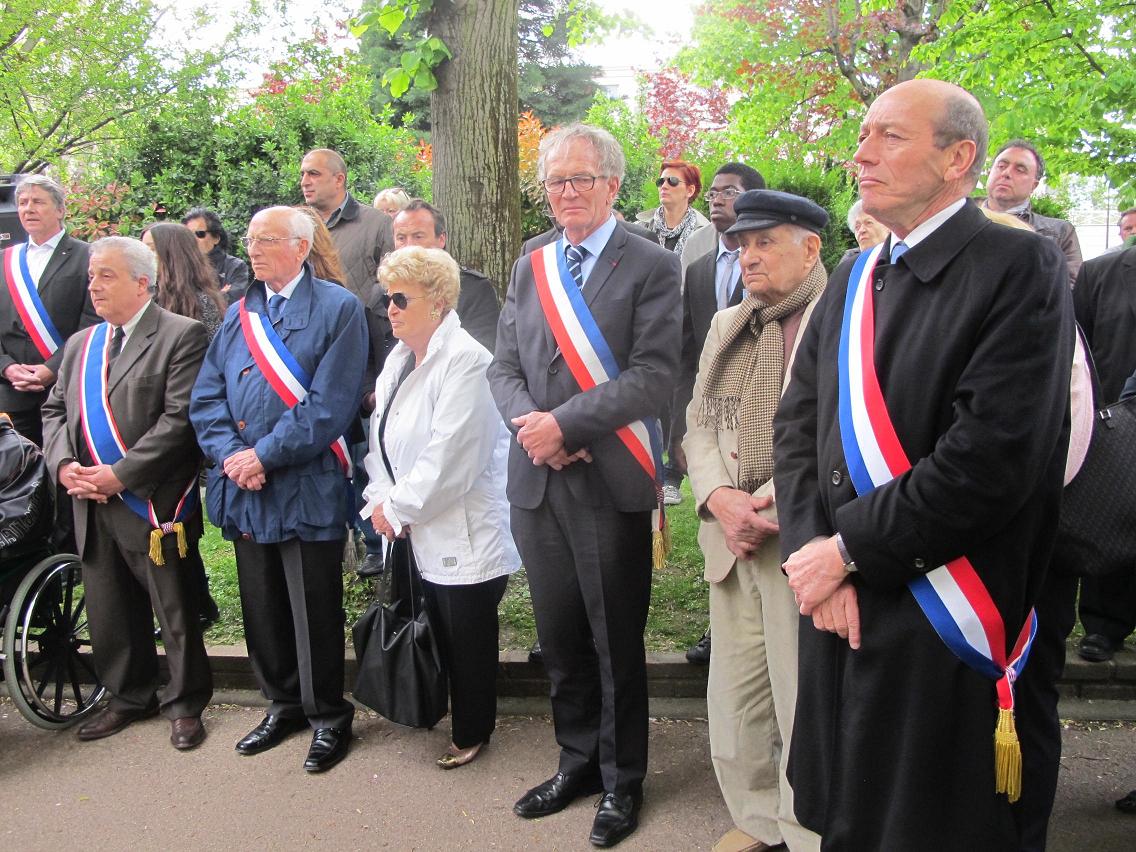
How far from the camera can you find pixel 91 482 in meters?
4.03

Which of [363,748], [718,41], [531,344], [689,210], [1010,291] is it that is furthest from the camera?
[718,41]

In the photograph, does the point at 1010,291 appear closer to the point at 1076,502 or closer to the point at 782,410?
the point at 782,410

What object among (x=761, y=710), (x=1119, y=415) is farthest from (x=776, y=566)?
(x=1119, y=415)

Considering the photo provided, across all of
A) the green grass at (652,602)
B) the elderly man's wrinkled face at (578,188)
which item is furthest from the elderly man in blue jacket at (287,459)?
the elderly man's wrinkled face at (578,188)

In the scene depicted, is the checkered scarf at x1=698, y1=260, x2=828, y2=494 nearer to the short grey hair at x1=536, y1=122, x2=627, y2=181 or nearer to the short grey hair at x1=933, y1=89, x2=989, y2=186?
the short grey hair at x1=536, y1=122, x2=627, y2=181

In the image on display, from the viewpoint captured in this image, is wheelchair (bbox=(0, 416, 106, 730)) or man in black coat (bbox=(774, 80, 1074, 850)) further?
wheelchair (bbox=(0, 416, 106, 730))

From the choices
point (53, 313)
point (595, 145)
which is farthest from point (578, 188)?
point (53, 313)

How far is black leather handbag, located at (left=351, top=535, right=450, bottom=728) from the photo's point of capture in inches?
145

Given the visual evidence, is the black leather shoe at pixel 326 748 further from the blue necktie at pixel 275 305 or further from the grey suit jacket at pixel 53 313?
the grey suit jacket at pixel 53 313

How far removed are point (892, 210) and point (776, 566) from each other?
1.17 m

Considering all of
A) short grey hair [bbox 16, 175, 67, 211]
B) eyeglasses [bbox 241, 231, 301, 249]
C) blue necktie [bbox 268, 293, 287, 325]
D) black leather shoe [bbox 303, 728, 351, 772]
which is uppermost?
short grey hair [bbox 16, 175, 67, 211]

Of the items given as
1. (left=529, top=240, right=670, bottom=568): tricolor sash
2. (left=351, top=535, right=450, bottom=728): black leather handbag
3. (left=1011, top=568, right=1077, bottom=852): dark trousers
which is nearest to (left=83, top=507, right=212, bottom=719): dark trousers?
(left=351, top=535, right=450, bottom=728): black leather handbag

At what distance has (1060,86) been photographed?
26.0 ft

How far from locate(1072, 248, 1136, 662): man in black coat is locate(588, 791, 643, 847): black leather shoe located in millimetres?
2134
